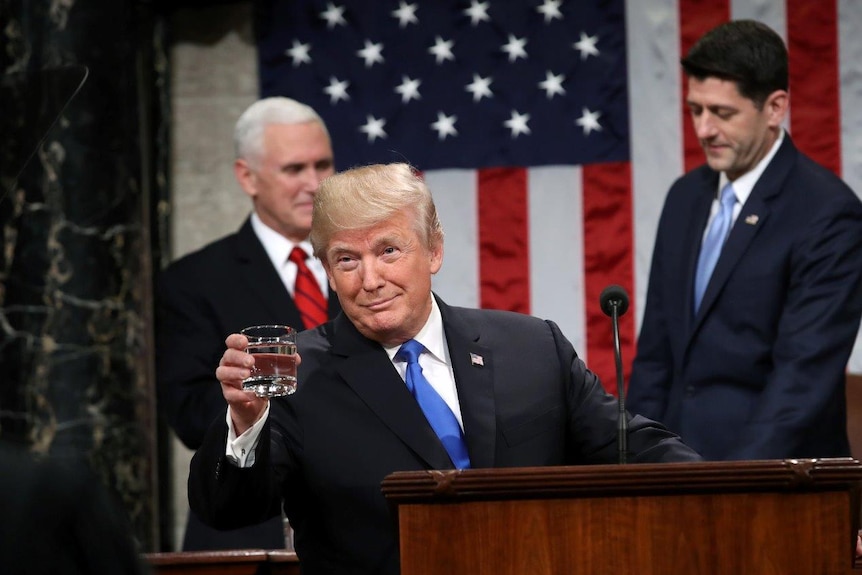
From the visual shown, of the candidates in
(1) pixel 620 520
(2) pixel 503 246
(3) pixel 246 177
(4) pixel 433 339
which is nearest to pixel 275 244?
(3) pixel 246 177

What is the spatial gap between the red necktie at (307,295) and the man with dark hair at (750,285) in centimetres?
107

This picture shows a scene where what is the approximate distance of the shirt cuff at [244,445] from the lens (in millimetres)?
3131

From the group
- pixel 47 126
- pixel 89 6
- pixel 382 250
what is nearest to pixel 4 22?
pixel 89 6

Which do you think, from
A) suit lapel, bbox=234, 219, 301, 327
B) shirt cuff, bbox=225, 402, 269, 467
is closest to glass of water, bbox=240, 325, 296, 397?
shirt cuff, bbox=225, 402, 269, 467

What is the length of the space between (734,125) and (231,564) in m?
2.08

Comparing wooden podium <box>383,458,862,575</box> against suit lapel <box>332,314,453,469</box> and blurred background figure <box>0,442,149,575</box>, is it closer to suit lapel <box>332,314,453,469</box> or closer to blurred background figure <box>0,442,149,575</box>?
suit lapel <box>332,314,453,469</box>

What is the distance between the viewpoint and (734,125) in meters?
4.88

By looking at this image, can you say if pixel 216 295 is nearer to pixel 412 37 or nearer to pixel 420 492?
pixel 412 37

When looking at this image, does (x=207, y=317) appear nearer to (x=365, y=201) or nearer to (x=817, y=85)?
(x=365, y=201)

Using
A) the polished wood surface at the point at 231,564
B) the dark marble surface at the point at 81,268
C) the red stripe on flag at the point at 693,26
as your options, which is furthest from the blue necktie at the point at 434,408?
the red stripe on flag at the point at 693,26

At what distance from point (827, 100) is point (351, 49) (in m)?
1.97

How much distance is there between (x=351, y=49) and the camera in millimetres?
6520

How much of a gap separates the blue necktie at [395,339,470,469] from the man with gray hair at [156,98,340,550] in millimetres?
1380

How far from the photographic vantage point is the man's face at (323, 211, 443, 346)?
3.46 meters
